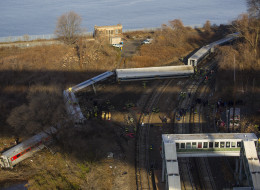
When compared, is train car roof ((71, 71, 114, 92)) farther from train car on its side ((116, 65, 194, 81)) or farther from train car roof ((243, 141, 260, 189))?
train car roof ((243, 141, 260, 189))

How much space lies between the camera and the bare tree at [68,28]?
3466cm

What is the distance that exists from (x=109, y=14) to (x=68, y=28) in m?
31.2

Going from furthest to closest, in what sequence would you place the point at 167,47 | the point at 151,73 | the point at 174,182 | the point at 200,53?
the point at 167,47
the point at 200,53
the point at 151,73
the point at 174,182

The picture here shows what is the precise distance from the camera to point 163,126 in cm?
1739

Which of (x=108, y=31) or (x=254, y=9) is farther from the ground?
(x=254, y=9)

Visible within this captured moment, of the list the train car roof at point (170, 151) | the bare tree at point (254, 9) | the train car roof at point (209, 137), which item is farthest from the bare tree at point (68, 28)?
the train car roof at point (170, 151)

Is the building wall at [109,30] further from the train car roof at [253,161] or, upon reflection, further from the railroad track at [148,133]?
the train car roof at [253,161]

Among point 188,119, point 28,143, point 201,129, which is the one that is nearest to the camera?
point 28,143

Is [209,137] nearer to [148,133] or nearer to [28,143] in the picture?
[148,133]

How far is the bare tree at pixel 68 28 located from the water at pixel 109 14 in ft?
51.7

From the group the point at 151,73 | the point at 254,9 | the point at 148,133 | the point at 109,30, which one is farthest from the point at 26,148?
the point at 254,9

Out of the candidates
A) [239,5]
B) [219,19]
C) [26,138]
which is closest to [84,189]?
[26,138]

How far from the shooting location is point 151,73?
81.5 ft

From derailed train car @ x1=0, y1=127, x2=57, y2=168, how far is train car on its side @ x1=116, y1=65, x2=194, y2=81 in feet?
30.2
